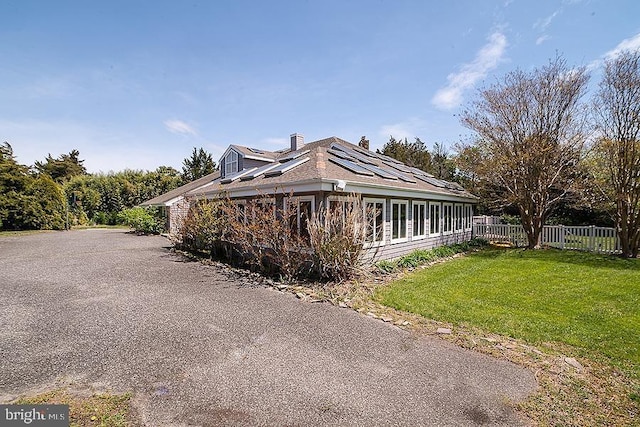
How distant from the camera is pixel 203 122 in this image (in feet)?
55.6

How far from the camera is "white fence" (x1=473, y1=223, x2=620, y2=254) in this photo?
1318 cm

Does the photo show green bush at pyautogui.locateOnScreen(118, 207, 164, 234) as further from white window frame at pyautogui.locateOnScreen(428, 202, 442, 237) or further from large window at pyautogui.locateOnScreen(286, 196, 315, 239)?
white window frame at pyautogui.locateOnScreen(428, 202, 442, 237)

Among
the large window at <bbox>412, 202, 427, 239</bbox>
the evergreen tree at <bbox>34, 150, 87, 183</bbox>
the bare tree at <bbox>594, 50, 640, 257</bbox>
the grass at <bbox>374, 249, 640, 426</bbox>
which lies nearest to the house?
the large window at <bbox>412, 202, 427, 239</bbox>

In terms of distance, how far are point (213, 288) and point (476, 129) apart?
1445 cm

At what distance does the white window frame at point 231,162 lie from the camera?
1950 centimetres

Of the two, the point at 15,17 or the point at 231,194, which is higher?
the point at 15,17

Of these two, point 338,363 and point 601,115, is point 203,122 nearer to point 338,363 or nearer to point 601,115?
point 338,363

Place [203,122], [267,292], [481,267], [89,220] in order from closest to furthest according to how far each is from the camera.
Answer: [267,292], [481,267], [203,122], [89,220]

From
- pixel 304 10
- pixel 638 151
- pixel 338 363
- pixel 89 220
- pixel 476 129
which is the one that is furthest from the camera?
pixel 89 220

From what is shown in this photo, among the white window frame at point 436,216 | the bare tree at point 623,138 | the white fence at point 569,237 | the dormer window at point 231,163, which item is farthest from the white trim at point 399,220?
the dormer window at point 231,163

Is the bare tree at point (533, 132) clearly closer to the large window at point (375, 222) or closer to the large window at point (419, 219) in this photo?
the large window at point (419, 219)

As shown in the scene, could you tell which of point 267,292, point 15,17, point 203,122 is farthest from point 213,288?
point 203,122

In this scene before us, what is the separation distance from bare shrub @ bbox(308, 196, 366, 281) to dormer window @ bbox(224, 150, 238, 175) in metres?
12.8

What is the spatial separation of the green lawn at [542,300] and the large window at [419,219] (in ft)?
6.89
